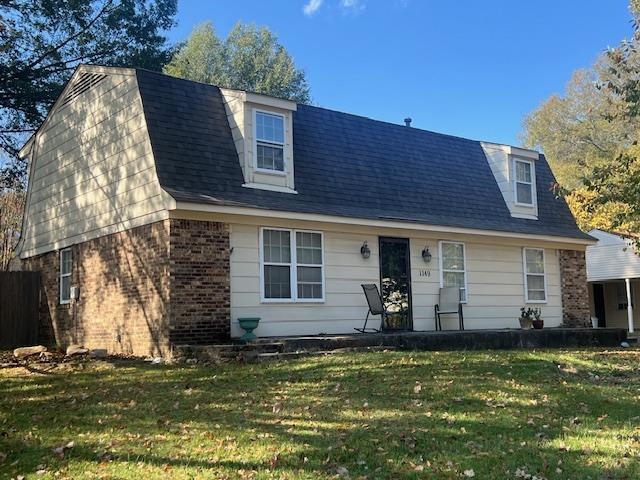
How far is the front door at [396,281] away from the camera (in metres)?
13.8

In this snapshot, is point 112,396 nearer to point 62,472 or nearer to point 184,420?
point 184,420

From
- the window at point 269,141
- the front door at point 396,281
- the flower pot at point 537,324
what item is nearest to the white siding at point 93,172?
the window at point 269,141

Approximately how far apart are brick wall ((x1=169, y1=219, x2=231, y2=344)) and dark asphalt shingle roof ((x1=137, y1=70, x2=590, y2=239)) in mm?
663

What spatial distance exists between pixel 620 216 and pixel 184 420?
28.4 ft

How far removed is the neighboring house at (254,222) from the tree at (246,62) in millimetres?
24191

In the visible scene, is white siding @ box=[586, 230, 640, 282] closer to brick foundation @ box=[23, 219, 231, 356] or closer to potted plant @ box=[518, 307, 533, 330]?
potted plant @ box=[518, 307, 533, 330]

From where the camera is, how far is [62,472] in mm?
4848

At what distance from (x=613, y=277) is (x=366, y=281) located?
14342mm

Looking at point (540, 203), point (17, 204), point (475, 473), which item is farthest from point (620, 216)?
point (17, 204)

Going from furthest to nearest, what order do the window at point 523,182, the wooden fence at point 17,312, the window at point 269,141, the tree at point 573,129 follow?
the tree at point 573,129, the window at point 523,182, the wooden fence at point 17,312, the window at point 269,141

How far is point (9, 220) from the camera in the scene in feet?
88.4

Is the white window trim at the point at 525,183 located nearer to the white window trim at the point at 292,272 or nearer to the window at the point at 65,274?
the white window trim at the point at 292,272

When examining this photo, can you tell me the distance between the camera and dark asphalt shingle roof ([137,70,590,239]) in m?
11.7

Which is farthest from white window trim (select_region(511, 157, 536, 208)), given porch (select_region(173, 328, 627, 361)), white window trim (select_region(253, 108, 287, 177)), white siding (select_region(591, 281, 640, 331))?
white siding (select_region(591, 281, 640, 331))
